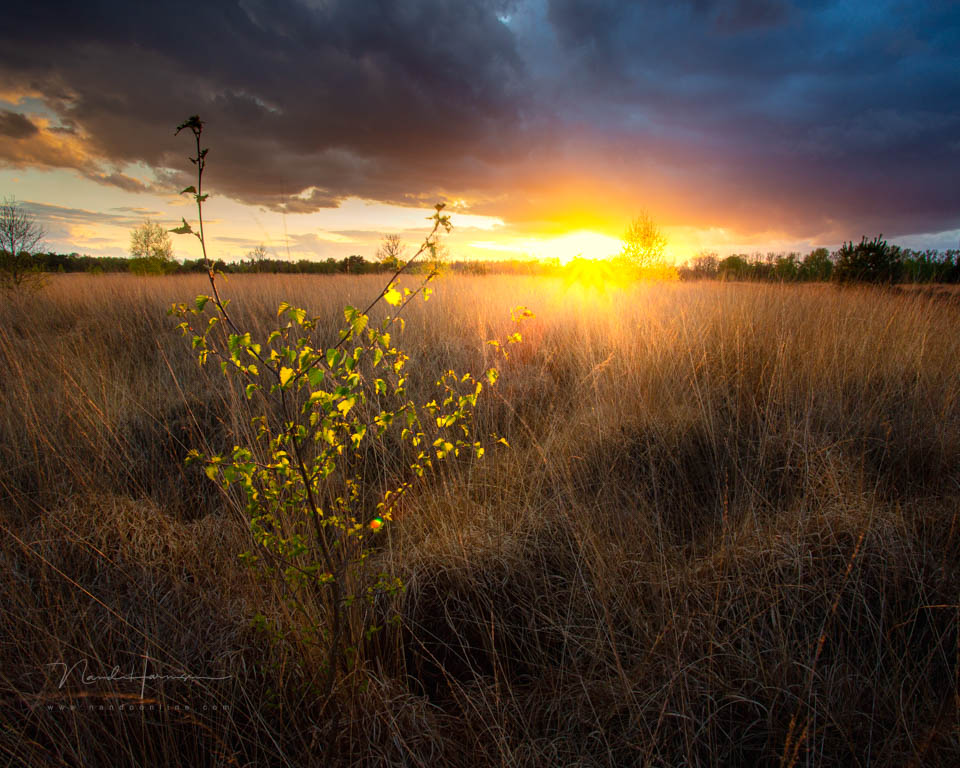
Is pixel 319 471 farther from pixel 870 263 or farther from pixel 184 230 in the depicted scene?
pixel 870 263

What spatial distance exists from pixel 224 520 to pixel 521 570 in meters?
1.67

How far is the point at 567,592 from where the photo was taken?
182cm

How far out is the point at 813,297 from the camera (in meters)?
6.46

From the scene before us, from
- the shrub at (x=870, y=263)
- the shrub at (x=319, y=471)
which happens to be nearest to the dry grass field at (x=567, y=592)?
the shrub at (x=319, y=471)

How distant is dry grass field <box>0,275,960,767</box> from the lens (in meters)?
1.30

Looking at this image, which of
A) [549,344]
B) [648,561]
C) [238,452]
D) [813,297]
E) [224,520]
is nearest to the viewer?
[238,452]

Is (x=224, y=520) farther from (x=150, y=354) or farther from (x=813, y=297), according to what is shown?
(x=813, y=297)

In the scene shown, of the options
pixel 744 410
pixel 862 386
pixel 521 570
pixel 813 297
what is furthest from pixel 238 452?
pixel 813 297

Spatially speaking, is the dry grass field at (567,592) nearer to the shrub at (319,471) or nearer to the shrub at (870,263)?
the shrub at (319,471)

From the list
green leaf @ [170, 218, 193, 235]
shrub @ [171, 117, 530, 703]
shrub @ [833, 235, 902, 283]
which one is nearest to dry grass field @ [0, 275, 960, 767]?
shrub @ [171, 117, 530, 703]
